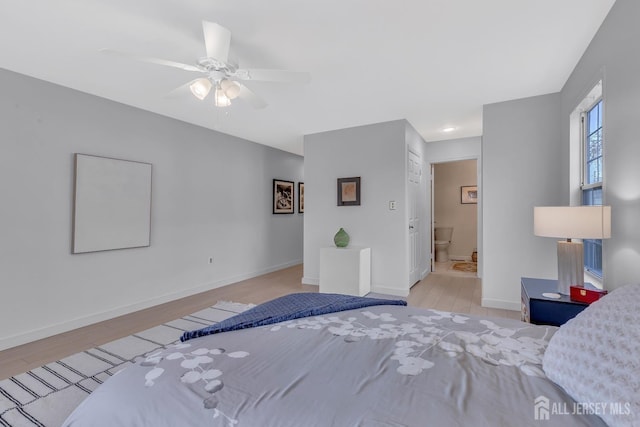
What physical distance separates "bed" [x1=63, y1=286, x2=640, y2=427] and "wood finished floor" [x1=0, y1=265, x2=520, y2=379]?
2224 mm

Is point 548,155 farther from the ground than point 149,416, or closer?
farther from the ground

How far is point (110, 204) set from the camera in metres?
3.42

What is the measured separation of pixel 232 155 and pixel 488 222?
3914 millimetres

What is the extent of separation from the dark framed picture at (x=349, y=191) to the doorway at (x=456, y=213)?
3.23 metres

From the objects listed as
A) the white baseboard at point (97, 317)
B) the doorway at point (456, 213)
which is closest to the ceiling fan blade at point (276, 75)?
the white baseboard at point (97, 317)

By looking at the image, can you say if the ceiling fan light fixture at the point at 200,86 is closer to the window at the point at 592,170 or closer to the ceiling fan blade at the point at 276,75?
the ceiling fan blade at the point at 276,75

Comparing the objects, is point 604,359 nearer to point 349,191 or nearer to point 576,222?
point 576,222

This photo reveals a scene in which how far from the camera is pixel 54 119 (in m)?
3.01

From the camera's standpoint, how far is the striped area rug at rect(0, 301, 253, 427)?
1.79 m

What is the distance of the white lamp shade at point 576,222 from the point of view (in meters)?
1.90

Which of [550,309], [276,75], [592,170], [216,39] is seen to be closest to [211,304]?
[276,75]

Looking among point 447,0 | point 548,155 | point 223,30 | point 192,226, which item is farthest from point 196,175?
point 548,155

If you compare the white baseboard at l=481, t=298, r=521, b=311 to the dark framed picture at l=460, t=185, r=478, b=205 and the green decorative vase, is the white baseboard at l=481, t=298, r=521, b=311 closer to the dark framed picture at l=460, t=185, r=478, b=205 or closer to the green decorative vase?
the green decorative vase

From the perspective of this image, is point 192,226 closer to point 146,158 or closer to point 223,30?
point 146,158
